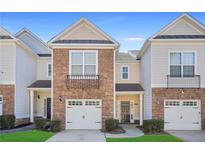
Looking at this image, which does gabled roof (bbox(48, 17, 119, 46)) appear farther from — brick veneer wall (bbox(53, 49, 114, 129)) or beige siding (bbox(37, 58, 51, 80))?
beige siding (bbox(37, 58, 51, 80))

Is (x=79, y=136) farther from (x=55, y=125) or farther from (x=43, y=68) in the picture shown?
(x=43, y=68)

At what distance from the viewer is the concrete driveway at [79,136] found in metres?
16.0

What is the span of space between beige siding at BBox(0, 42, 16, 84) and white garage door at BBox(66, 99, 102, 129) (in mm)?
3972

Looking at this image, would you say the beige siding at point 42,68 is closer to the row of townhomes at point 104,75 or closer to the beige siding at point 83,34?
the row of townhomes at point 104,75

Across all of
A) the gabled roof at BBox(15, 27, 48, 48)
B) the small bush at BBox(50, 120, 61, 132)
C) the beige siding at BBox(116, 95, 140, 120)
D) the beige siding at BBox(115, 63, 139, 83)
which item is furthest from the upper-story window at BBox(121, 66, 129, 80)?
the small bush at BBox(50, 120, 61, 132)

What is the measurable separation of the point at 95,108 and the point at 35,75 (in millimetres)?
6563

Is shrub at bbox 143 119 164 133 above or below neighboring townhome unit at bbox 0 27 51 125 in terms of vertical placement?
below

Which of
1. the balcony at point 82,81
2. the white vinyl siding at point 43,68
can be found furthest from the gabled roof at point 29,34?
the balcony at point 82,81

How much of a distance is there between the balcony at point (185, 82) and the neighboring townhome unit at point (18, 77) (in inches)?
369

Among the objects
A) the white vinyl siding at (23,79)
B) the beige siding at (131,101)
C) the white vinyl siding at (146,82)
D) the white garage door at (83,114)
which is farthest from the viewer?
the beige siding at (131,101)

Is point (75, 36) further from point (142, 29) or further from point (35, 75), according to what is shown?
point (35, 75)

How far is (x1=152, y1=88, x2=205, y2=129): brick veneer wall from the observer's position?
1955cm

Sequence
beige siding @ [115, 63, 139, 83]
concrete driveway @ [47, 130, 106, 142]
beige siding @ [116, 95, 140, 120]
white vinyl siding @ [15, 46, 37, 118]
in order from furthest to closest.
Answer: beige siding @ [115, 63, 139, 83]
beige siding @ [116, 95, 140, 120]
white vinyl siding @ [15, 46, 37, 118]
concrete driveway @ [47, 130, 106, 142]
